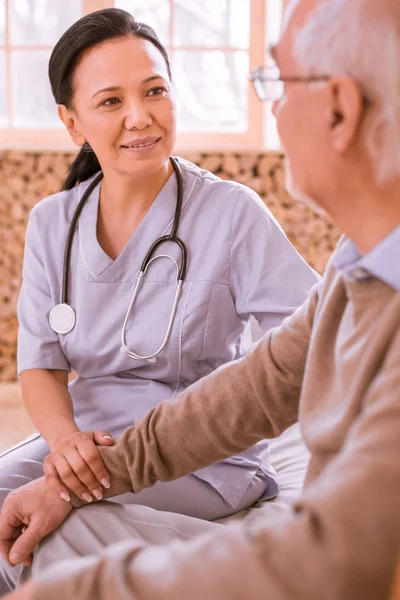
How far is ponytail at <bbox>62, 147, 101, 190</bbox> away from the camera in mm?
1939

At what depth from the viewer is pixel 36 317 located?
1765 millimetres

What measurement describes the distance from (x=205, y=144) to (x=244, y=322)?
2023mm

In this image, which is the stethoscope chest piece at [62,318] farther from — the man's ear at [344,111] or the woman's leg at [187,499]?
the man's ear at [344,111]

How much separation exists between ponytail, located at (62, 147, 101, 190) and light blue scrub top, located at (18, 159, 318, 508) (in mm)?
236

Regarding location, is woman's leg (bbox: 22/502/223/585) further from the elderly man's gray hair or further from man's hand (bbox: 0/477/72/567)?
the elderly man's gray hair

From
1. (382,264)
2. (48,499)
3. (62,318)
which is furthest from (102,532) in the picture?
(382,264)

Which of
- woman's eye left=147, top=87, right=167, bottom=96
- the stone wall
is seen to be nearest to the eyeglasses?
woman's eye left=147, top=87, right=167, bottom=96

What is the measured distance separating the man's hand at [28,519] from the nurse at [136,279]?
22 centimetres

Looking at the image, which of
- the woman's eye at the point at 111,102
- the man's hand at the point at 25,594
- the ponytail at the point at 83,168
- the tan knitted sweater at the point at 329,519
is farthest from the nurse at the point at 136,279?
the man's hand at the point at 25,594

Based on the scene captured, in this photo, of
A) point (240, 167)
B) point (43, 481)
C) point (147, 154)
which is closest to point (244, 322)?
point (147, 154)

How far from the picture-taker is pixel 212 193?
171 centimetres

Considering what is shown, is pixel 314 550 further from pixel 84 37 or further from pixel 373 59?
pixel 84 37

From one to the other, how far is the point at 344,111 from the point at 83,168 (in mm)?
1136

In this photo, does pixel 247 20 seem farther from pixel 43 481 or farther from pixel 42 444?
pixel 43 481
